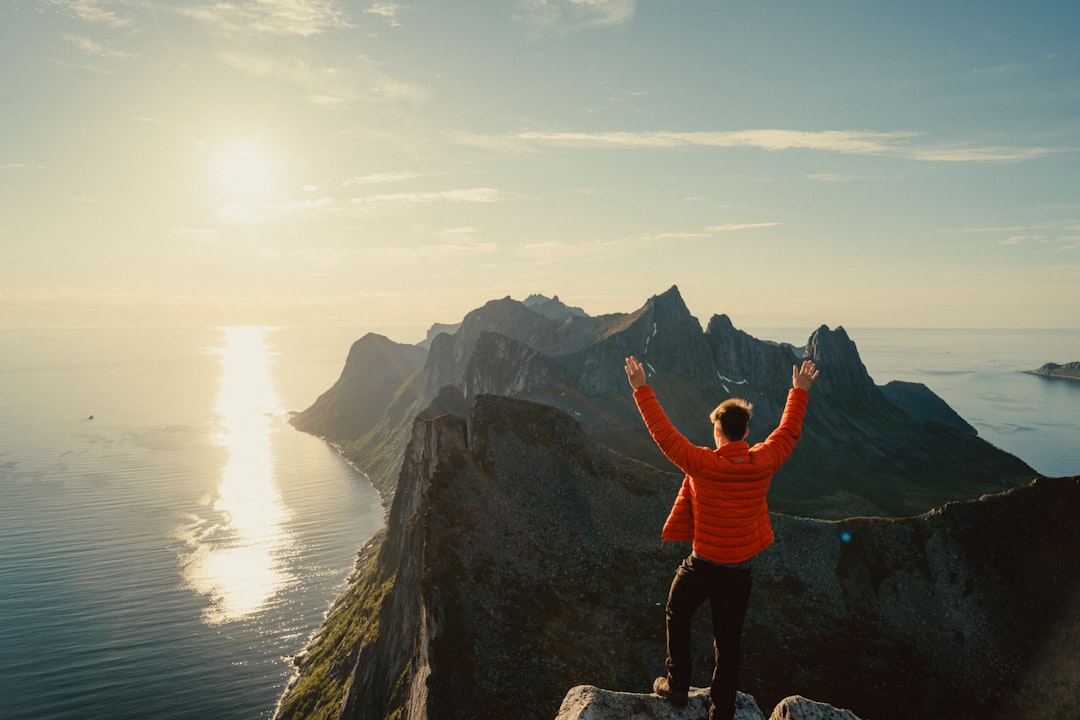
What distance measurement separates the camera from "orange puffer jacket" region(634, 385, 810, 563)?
373 inches

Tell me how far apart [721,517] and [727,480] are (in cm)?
78

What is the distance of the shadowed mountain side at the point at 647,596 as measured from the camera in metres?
40.7

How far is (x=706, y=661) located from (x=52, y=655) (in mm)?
120843

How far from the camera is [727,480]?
376 inches

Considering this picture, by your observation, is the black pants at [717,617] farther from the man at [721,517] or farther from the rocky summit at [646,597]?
the rocky summit at [646,597]

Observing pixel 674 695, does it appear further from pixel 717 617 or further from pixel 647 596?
pixel 647 596

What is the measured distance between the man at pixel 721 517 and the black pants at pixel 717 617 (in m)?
0.02

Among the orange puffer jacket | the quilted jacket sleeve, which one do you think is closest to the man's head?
the orange puffer jacket

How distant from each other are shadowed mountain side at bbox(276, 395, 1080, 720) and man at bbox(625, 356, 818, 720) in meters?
32.4

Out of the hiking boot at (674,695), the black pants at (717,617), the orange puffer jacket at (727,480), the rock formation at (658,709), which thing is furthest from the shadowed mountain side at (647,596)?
the orange puffer jacket at (727,480)

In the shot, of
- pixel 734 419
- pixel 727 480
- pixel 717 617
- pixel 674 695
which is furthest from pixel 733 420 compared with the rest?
pixel 674 695

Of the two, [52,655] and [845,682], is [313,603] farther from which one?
[845,682]

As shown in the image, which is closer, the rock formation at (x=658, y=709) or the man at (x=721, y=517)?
the man at (x=721, y=517)

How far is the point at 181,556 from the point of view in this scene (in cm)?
14675
